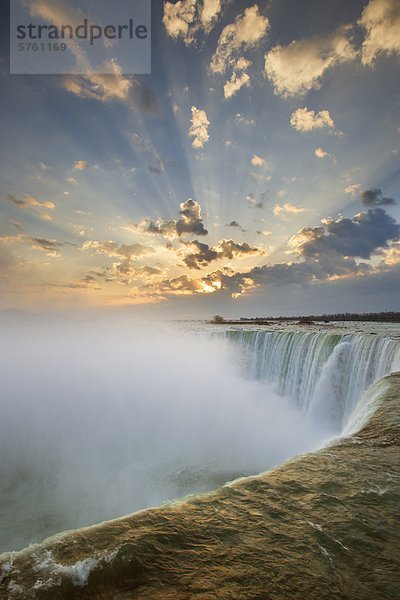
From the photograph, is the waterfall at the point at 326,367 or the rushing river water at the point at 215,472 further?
the waterfall at the point at 326,367

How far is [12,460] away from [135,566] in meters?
16.4

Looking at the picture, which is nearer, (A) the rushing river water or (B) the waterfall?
(A) the rushing river water

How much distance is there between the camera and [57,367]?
42500 millimetres

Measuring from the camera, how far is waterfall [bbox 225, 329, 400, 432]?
13.1 meters

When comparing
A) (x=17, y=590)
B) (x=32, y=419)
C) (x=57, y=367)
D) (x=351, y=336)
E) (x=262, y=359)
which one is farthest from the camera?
(x=57, y=367)

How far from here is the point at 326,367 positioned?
1565 cm

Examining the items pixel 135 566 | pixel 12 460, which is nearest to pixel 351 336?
pixel 135 566

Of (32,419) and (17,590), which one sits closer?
(17,590)

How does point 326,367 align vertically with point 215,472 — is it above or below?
above

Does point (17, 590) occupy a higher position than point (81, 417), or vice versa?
point (17, 590)

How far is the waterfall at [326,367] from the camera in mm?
13109

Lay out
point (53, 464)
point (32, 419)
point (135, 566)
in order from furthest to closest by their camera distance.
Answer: point (32, 419) → point (53, 464) → point (135, 566)

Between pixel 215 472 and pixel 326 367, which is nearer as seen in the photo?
pixel 215 472

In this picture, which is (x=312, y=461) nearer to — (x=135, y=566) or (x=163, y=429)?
(x=135, y=566)
